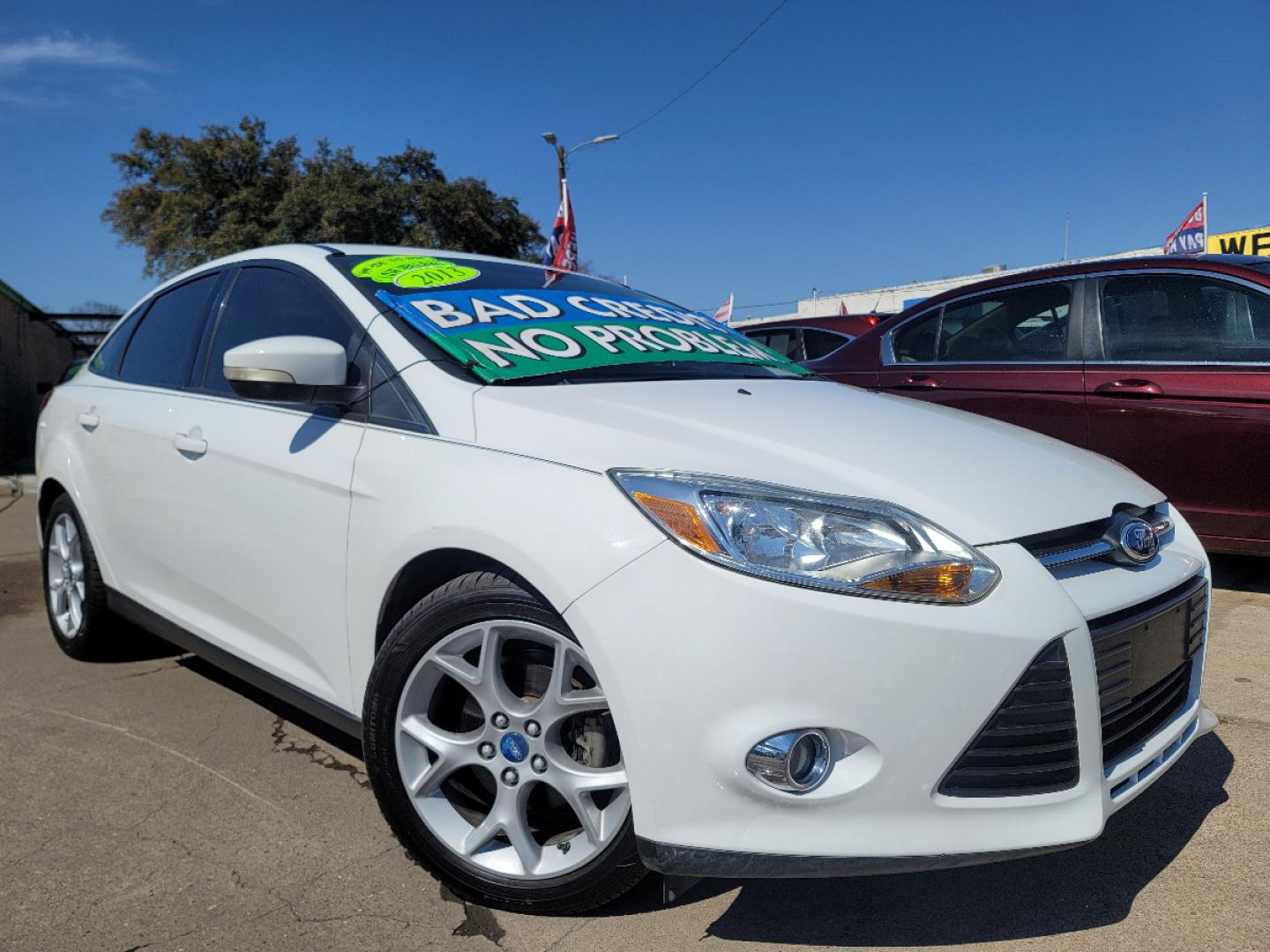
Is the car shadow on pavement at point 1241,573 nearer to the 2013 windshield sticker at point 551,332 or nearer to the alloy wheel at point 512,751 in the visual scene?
the 2013 windshield sticker at point 551,332

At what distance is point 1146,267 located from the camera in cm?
435

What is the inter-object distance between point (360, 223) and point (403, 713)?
2482cm

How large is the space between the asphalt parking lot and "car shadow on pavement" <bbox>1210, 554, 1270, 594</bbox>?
5.19 ft

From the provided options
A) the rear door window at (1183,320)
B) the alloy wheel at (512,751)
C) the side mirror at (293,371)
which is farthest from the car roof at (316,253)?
the rear door window at (1183,320)

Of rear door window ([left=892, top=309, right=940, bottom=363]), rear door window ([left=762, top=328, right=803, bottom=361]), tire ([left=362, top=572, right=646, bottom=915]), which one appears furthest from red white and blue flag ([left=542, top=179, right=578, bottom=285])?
tire ([left=362, top=572, right=646, bottom=915])

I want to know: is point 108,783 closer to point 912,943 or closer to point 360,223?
point 912,943

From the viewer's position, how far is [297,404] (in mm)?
2566

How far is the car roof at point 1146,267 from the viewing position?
4094 millimetres

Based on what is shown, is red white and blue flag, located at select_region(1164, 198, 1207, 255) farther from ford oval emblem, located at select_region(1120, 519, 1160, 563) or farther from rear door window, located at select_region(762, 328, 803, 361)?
ford oval emblem, located at select_region(1120, 519, 1160, 563)

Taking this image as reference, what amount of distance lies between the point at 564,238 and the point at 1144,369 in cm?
1213

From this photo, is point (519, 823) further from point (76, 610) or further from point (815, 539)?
point (76, 610)

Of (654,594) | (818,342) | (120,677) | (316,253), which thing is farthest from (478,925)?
(818,342)

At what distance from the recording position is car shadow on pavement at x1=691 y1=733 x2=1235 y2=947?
6.46 feet

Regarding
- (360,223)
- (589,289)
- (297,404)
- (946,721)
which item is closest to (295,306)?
(297,404)
